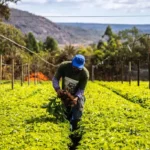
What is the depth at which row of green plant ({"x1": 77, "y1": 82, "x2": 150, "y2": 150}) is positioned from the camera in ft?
32.5

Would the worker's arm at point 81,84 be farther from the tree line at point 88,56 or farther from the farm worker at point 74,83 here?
the tree line at point 88,56

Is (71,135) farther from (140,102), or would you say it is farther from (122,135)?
(140,102)

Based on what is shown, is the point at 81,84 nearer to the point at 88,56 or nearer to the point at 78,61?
the point at 78,61

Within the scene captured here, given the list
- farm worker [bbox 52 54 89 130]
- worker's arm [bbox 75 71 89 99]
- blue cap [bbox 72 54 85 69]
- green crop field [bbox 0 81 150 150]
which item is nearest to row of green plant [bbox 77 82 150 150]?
green crop field [bbox 0 81 150 150]

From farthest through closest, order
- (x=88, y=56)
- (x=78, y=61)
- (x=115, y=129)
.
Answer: (x=88, y=56) → (x=78, y=61) → (x=115, y=129)

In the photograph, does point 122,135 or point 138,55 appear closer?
point 122,135

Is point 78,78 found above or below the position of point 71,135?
above

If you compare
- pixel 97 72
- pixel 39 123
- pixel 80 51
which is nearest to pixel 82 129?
pixel 39 123

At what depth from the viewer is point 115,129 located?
1155cm

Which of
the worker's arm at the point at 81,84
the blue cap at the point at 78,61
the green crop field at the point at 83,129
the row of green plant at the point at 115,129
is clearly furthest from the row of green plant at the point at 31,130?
the blue cap at the point at 78,61

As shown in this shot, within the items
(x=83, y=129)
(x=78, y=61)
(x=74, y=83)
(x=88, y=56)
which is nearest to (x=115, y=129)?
(x=83, y=129)

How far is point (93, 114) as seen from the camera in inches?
563

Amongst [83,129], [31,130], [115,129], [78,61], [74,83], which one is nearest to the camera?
[31,130]

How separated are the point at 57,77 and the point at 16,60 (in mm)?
49285
